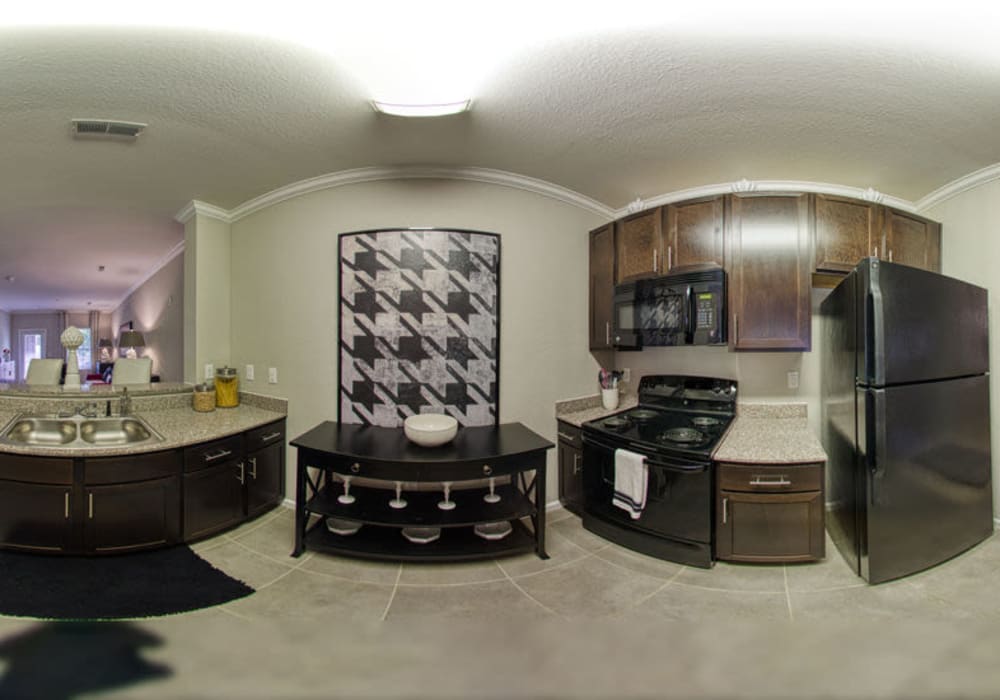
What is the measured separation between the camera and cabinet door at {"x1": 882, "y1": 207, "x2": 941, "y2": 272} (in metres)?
2.56

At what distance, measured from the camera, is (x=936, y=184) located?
265 cm

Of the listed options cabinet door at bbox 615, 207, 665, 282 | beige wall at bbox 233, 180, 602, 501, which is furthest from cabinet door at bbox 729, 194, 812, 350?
beige wall at bbox 233, 180, 602, 501

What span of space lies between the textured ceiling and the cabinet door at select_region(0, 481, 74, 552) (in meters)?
1.79

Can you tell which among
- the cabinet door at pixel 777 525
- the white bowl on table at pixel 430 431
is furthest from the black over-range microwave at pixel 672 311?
the white bowl on table at pixel 430 431

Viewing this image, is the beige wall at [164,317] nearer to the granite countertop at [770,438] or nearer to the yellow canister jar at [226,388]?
the yellow canister jar at [226,388]

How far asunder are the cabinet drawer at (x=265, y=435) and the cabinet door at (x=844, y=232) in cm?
342

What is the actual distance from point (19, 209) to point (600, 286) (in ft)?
14.7

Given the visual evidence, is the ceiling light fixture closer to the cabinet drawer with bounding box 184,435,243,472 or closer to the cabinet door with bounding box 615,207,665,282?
the cabinet door with bounding box 615,207,665,282

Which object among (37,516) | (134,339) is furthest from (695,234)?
(134,339)

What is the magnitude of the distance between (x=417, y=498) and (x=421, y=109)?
1.98 metres

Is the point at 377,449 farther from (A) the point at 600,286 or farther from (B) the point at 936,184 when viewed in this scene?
(B) the point at 936,184

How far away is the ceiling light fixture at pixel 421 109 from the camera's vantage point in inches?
76.1

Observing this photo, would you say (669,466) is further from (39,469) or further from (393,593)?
(39,469)

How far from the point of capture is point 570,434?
2748mm
